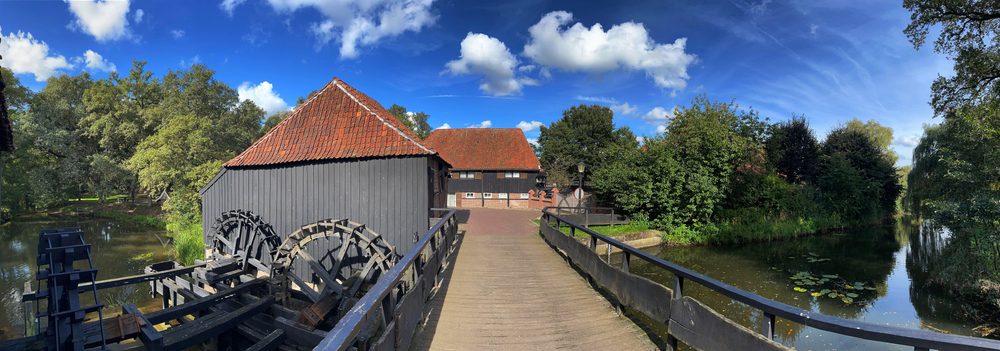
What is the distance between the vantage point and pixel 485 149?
28.8m

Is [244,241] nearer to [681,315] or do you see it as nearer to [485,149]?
[681,315]

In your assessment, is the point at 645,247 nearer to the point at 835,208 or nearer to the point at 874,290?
the point at 874,290

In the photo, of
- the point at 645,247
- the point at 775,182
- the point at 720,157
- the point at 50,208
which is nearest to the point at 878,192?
the point at 775,182

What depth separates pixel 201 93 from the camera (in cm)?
2634

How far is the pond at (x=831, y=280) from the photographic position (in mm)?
9037

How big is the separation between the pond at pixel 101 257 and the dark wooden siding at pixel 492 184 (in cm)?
1540

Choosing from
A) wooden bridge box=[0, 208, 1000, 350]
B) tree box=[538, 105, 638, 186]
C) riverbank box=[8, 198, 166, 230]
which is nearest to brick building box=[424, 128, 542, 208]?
tree box=[538, 105, 638, 186]

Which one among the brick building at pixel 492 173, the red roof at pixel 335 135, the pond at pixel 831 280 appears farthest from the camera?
the brick building at pixel 492 173

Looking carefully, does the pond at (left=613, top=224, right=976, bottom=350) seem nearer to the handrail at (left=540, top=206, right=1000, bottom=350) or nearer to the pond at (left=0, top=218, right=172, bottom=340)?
the handrail at (left=540, top=206, right=1000, bottom=350)

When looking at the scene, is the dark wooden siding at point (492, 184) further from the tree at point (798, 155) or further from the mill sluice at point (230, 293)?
the mill sluice at point (230, 293)

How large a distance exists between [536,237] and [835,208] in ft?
71.7

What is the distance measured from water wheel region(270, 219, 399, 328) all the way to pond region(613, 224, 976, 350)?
5365 millimetres

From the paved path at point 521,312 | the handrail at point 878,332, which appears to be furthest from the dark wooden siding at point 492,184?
the handrail at point 878,332

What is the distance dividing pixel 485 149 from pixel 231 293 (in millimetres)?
20977
